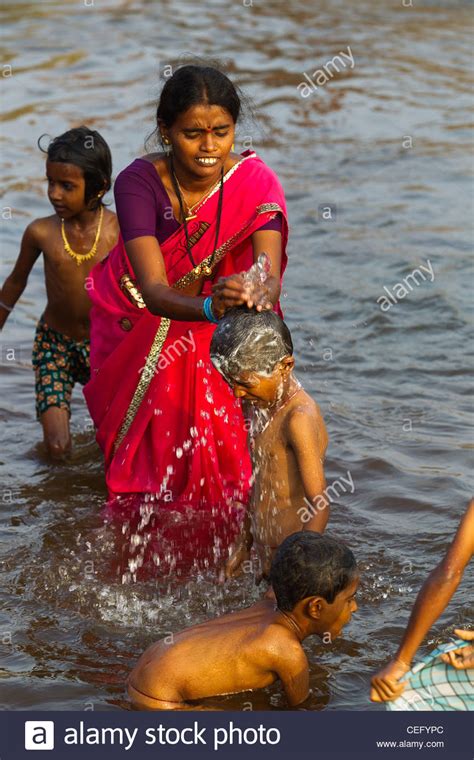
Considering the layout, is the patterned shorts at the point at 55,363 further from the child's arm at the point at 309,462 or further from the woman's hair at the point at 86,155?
the child's arm at the point at 309,462

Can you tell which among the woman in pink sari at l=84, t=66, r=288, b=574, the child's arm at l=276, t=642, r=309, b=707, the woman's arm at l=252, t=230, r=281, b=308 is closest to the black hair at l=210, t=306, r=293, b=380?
the woman in pink sari at l=84, t=66, r=288, b=574

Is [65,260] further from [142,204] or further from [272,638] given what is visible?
[272,638]

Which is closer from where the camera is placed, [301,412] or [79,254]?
[301,412]

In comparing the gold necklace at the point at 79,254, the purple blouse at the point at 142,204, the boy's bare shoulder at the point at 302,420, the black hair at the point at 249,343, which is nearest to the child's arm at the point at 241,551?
the boy's bare shoulder at the point at 302,420

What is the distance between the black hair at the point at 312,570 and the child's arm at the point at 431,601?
0.50 meters

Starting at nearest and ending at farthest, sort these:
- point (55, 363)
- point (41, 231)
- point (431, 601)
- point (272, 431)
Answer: point (431, 601), point (272, 431), point (41, 231), point (55, 363)

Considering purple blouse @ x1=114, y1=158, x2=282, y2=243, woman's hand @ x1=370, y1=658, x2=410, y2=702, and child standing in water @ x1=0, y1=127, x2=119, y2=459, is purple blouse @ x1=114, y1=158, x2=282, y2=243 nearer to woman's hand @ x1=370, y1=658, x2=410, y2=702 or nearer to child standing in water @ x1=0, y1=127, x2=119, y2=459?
child standing in water @ x1=0, y1=127, x2=119, y2=459

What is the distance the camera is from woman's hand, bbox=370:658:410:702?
372 cm

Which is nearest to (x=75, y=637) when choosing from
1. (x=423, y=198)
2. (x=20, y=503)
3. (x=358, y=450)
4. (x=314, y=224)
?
(x=20, y=503)

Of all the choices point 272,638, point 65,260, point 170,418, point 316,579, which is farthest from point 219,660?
point 65,260

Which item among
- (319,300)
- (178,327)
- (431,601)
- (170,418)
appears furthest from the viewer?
(319,300)

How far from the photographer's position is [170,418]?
5.65 m

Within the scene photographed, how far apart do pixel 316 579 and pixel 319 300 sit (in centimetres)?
528

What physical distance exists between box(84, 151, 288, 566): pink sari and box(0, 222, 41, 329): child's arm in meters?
0.94
